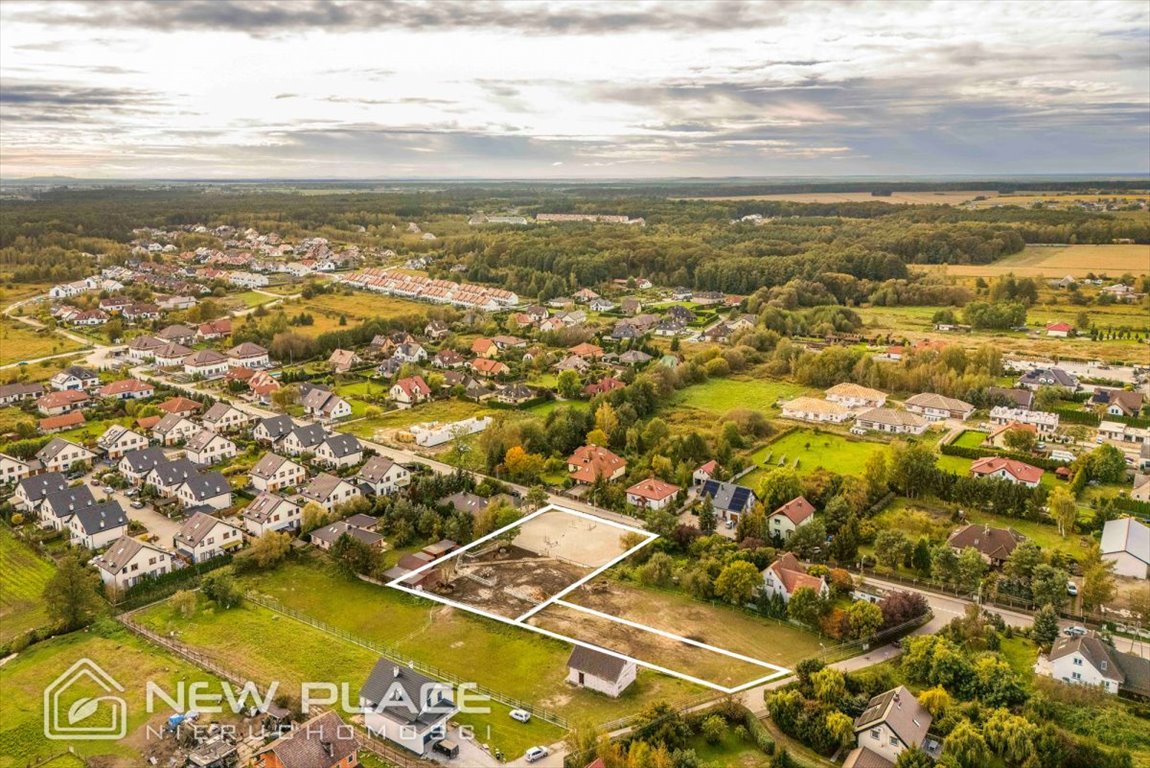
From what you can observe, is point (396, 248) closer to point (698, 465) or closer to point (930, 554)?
point (698, 465)

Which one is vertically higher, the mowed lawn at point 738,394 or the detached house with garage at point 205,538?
the mowed lawn at point 738,394

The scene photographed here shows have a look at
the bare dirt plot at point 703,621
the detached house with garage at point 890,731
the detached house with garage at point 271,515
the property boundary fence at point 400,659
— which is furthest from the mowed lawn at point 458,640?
the detached house with garage at point 890,731

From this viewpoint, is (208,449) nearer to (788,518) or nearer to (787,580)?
(788,518)

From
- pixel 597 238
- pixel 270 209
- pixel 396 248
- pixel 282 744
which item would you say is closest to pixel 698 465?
pixel 282 744

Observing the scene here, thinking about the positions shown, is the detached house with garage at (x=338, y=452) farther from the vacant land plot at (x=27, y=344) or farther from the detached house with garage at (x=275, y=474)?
the vacant land plot at (x=27, y=344)

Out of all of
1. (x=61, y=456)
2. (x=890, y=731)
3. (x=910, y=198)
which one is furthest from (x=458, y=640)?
(x=910, y=198)
